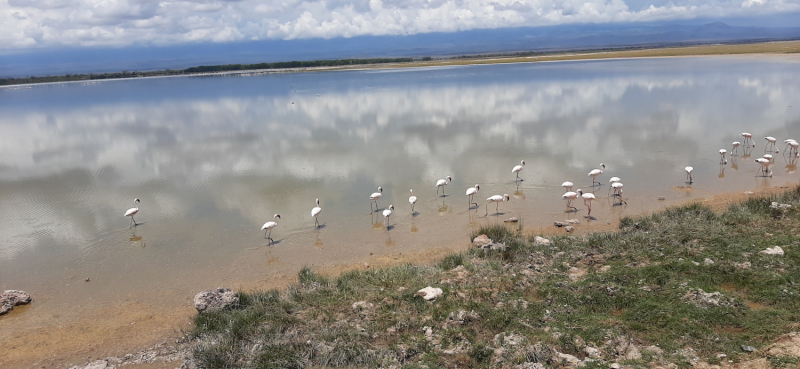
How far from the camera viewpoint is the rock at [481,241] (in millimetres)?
10688

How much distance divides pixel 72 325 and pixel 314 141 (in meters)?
15.8

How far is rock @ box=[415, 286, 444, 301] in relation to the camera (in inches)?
311

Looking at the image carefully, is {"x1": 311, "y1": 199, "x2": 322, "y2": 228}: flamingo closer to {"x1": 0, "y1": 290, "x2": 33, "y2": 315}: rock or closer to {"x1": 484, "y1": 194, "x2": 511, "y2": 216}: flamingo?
{"x1": 484, "y1": 194, "x2": 511, "y2": 216}: flamingo

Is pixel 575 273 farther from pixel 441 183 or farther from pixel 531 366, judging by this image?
pixel 441 183

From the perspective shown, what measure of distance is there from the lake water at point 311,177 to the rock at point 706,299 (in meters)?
5.60

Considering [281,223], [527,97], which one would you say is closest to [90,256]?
[281,223]

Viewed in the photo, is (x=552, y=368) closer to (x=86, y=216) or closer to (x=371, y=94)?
(x=86, y=216)

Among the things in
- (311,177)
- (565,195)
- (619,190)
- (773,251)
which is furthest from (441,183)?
(773,251)

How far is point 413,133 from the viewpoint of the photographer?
24.5 metres

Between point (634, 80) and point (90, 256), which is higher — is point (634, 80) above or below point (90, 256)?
above

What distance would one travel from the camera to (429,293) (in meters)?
8.00

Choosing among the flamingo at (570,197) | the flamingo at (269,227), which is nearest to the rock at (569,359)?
the flamingo at (570,197)

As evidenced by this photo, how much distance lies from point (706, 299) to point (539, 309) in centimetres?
233

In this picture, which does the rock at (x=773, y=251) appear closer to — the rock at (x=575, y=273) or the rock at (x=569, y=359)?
the rock at (x=575, y=273)
